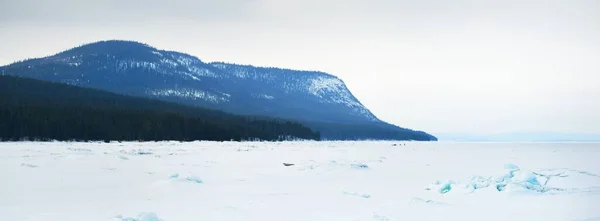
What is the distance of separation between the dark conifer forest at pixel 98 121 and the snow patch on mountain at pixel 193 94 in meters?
73.1

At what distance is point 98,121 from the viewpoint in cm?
6612

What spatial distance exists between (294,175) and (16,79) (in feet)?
292

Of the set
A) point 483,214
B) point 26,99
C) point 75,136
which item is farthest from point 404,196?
point 26,99

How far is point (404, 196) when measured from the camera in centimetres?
1366

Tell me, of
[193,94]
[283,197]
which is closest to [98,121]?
[283,197]

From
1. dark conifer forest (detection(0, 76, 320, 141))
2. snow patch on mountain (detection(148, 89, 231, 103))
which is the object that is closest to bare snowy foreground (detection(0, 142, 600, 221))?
dark conifer forest (detection(0, 76, 320, 141))

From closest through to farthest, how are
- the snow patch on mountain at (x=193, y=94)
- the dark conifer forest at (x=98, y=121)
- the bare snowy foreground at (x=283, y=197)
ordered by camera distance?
1. the bare snowy foreground at (x=283, y=197)
2. the dark conifer forest at (x=98, y=121)
3. the snow patch on mountain at (x=193, y=94)

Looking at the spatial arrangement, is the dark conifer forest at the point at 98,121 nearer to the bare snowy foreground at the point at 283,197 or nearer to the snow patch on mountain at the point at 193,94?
the bare snowy foreground at the point at 283,197

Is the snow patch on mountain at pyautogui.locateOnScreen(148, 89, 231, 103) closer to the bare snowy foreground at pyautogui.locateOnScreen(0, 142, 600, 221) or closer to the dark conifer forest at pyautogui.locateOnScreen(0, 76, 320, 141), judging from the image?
the dark conifer forest at pyautogui.locateOnScreen(0, 76, 320, 141)

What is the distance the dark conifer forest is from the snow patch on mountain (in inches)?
2879

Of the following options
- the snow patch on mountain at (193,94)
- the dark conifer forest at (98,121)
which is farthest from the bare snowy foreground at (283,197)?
the snow patch on mountain at (193,94)

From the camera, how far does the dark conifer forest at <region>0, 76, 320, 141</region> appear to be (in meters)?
58.2

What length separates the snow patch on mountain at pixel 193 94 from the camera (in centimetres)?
17736

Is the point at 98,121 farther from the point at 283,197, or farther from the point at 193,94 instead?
the point at 193,94
